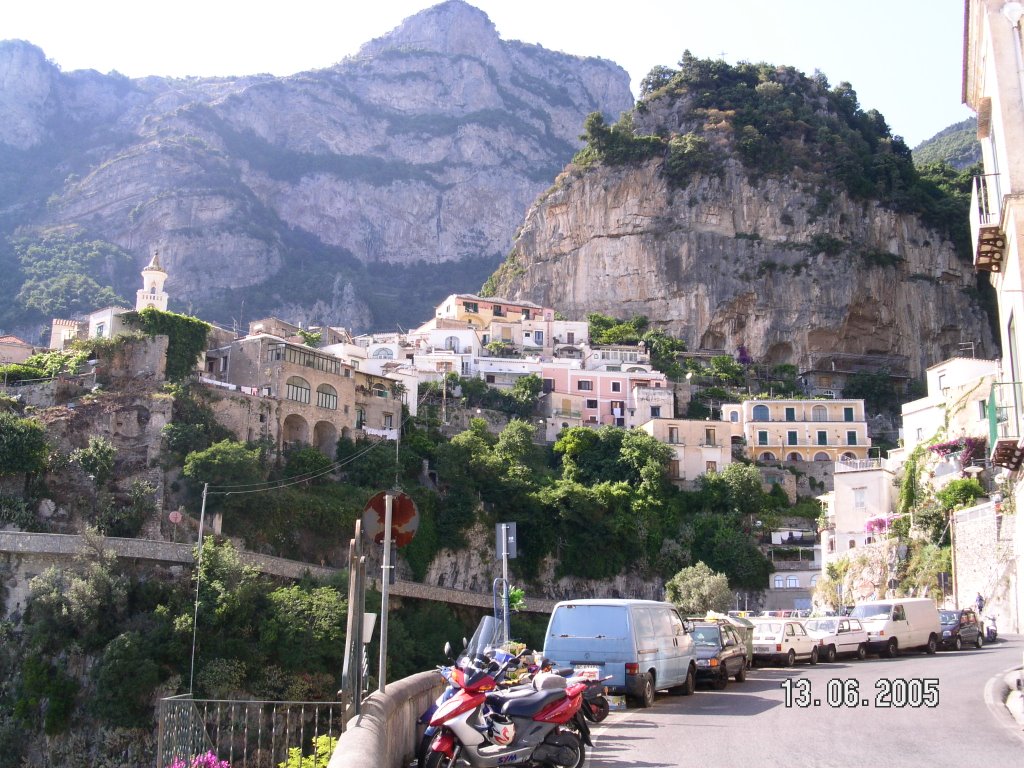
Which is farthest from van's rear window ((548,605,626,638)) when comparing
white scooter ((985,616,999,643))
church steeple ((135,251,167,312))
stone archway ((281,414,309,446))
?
church steeple ((135,251,167,312))

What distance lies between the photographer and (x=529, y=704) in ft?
31.0

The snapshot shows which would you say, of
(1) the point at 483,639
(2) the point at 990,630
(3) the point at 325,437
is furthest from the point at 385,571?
(3) the point at 325,437

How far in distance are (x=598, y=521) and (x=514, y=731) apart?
4297 cm

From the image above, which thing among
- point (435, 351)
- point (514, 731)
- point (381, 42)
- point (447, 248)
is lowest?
point (514, 731)

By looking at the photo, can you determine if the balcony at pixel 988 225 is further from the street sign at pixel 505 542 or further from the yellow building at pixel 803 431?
the yellow building at pixel 803 431

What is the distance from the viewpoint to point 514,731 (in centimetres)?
920

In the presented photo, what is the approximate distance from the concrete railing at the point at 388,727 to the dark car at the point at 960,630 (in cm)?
1682

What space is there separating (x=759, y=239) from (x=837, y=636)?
67286mm

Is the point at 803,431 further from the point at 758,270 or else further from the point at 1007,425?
the point at 1007,425

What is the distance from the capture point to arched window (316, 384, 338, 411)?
50.9m

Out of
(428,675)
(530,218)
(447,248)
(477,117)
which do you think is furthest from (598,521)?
(477,117)

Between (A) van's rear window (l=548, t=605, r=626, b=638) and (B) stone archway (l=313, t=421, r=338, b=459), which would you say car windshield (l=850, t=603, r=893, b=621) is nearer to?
(A) van's rear window (l=548, t=605, r=626, b=638)

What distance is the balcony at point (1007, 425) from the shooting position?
1453cm

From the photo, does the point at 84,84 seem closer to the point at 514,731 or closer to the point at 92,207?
the point at 92,207
